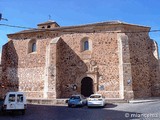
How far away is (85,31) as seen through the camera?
73.0ft

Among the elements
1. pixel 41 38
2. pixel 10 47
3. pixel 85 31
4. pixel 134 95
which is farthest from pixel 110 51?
pixel 10 47

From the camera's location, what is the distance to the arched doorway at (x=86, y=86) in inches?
846

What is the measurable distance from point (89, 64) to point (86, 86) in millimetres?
2475

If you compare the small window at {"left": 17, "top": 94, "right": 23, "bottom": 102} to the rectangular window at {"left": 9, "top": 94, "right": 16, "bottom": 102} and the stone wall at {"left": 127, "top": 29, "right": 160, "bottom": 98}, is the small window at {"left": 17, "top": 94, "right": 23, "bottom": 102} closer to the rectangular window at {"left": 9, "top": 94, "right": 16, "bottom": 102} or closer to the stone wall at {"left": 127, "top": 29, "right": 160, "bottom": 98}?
the rectangular window at {"left": 9, "top": 94, "right": 16, "bottom": 102}

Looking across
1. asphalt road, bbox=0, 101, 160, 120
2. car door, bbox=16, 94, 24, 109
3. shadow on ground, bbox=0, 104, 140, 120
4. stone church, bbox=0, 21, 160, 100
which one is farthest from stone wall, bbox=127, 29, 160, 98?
car door, bbox=16, 94, 24, 109

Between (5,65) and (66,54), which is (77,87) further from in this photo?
(5,65)

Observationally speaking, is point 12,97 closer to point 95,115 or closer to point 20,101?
point 20,101

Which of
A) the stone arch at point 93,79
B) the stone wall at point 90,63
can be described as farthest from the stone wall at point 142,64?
the stone arch at point 93,79

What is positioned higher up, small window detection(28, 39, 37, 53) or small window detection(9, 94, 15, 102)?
small window detection(28, 39, 37, 53)

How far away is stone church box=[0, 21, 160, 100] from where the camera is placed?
803 inches

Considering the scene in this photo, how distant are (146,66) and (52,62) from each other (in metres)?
10.3

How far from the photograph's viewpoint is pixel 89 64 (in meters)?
21.5

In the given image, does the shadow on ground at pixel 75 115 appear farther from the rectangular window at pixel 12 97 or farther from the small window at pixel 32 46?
the small window at pixel 32 46

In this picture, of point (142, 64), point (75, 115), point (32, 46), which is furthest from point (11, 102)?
point (142, 64)
